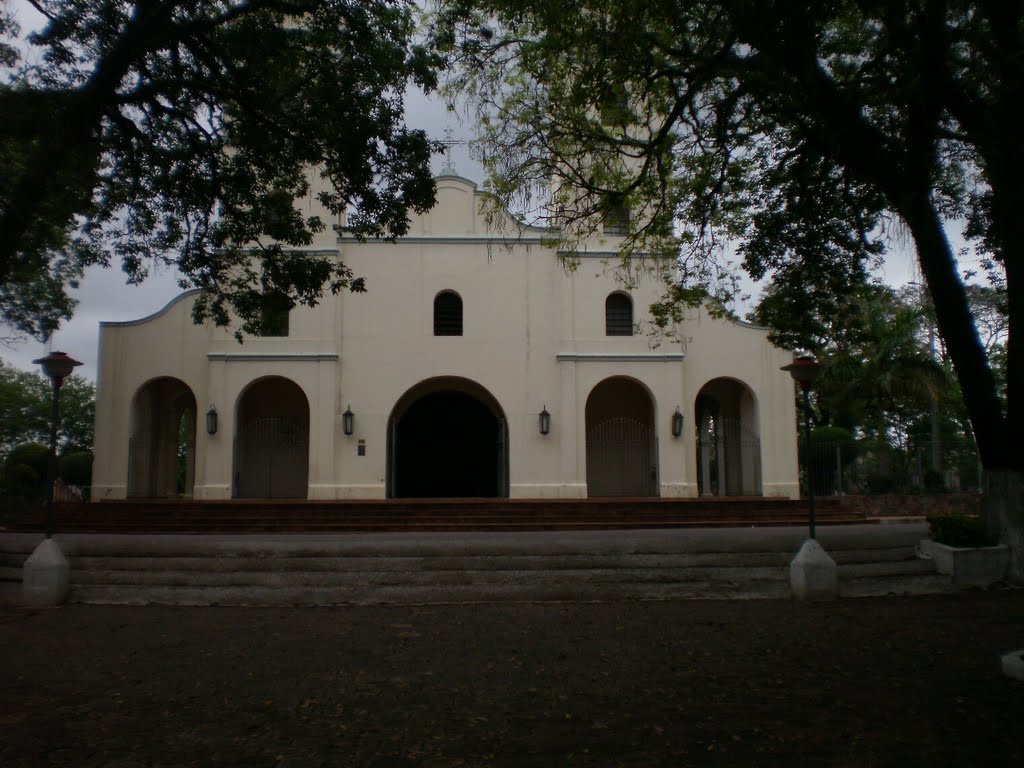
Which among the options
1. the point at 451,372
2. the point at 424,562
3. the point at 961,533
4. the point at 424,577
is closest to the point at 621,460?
the point at 451,372

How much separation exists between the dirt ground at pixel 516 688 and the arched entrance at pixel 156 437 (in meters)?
11.2

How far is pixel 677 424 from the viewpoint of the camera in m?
19.7

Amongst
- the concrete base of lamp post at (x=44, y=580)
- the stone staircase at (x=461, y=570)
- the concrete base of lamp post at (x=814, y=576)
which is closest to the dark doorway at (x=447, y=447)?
the stone staircase at (x=461, y=570)

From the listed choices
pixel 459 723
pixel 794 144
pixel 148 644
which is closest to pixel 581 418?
pixel 794 144

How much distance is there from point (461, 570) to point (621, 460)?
11.0m

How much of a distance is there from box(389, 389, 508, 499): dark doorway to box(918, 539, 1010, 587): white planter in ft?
40.6

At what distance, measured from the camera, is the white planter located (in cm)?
1067

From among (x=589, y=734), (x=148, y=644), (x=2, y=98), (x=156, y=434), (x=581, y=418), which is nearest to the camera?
(x=589, y=734)

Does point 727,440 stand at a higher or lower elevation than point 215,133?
lower

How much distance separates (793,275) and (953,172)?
7.69ft

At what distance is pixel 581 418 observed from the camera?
19.8 m

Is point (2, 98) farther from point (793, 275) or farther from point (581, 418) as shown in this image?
point (581, 418)

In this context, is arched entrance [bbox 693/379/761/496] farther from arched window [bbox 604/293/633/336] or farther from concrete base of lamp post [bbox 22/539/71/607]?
concrete base of lamp post [bbox 22/539/71/607]

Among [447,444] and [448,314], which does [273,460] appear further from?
[448,314]
